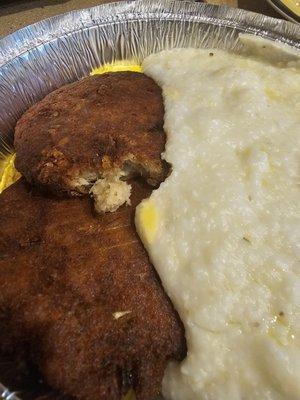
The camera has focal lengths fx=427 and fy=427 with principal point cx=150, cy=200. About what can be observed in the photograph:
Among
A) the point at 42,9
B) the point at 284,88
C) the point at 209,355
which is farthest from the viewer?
the point at 42,9

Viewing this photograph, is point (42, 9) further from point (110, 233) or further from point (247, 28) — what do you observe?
point (110, 233)

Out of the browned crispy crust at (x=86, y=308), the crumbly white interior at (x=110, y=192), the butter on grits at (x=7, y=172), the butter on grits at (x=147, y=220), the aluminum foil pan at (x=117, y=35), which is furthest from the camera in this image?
the aluminum foil pan at (x=117, y=35)

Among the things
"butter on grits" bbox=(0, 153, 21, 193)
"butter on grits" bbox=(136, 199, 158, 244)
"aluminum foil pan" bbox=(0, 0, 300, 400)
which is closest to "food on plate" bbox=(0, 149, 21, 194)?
"butter on grits" bbox=(0, 153, 21, 193)

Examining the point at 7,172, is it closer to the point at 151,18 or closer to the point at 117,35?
the point at 117,35

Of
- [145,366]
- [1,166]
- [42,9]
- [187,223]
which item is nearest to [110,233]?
[187,223]

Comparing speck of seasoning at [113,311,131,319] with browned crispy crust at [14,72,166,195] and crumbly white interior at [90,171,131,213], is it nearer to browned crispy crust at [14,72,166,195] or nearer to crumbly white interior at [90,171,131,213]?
crumbly white interior at [90,171,131,213]

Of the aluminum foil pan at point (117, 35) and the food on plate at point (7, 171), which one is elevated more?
the aluminum foil pan at point (117, 35)

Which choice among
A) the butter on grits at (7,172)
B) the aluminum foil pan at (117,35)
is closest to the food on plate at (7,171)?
the butter on grits at (7,172)

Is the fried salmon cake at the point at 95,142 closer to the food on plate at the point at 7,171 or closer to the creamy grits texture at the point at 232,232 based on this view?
the creamy grits texture at the point at 232,232
